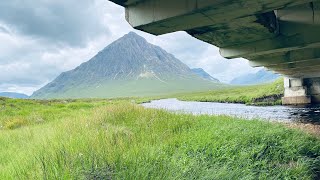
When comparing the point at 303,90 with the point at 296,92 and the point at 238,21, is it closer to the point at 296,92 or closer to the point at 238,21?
the point at 296,92

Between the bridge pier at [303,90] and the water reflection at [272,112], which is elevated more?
the bridge pier at [303,90]

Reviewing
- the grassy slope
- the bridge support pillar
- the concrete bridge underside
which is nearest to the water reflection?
the concrete bridge underside

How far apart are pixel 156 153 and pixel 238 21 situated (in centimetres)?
420

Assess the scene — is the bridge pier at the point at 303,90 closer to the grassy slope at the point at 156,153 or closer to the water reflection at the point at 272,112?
the water reflection at the point at 272,112

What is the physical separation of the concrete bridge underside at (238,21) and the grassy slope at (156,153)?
2.97 metres

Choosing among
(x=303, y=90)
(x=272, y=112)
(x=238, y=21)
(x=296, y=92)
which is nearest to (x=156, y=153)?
(x=238, y=21)

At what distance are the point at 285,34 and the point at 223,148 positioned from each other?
19.0ft

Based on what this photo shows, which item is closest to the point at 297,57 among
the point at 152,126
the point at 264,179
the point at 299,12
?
the point at 299,12

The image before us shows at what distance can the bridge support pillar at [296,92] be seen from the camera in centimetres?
3828

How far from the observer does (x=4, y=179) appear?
510 centimetres

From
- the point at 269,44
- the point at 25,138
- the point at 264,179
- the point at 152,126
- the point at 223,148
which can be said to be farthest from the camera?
the point at 269,44

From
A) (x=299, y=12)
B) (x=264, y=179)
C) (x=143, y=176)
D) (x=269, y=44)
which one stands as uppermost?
(x=299, y=12)

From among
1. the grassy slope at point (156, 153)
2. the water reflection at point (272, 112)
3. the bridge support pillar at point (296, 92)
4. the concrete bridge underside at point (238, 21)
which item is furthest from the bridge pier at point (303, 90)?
the grassy slope at point (156, 153)

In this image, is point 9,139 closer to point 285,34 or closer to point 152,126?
point 152,126
